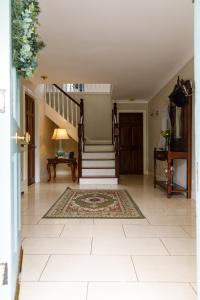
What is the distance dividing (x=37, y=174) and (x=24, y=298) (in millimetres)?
5059

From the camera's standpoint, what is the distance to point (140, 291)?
153 cm

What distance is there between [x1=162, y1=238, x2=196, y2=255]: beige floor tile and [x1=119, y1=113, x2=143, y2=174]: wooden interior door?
6306 millimetres

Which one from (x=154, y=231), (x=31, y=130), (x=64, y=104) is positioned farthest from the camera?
(x=64, y=104)

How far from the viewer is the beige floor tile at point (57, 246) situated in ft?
6.97

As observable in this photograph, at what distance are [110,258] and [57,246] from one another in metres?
0.51

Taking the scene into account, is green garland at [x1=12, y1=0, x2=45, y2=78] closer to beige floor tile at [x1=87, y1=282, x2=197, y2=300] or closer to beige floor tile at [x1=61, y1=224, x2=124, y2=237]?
beige floor tile at [x1=87, y1=282, x2=197, y2=300]

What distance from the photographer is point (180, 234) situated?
2.54m

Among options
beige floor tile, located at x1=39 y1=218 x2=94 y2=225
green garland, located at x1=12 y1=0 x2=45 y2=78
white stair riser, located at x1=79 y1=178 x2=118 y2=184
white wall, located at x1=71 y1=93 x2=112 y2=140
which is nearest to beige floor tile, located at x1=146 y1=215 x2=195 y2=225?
beige floor tile, located at x1=39 y1=218 x2=94 y2=225

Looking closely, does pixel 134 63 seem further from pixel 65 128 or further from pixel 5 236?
pixel 5 236

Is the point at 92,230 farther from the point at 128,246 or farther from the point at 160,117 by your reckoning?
the point at 160,117

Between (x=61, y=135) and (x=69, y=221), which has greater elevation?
(x=61, y=135)

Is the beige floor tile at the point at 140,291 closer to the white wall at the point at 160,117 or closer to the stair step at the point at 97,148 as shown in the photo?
the white wall at the point at 160,117

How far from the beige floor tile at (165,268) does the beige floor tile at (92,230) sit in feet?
2.00

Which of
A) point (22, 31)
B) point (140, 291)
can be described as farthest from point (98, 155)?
point (22, 31)
